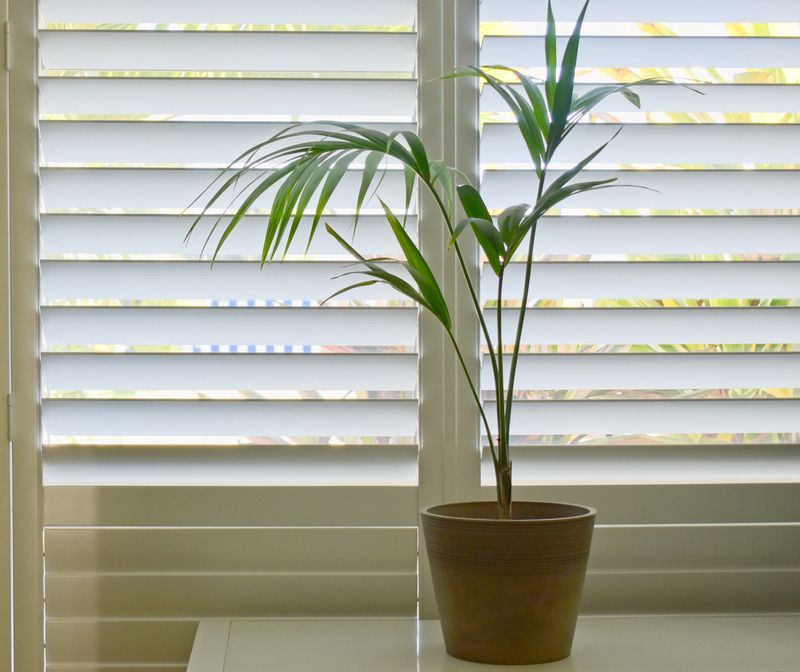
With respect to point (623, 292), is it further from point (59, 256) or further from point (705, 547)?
point (59, 256)

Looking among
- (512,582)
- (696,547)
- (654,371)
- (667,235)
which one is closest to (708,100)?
(667,235)

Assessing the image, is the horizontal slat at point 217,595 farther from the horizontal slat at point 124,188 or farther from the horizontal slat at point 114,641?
the horizontal slat at point 124,188

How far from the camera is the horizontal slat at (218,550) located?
1669mm

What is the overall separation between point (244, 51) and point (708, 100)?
810mm

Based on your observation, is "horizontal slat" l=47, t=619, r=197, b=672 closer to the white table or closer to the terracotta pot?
the white table

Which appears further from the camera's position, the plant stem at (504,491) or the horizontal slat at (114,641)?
the horizontal slat at (114,641)

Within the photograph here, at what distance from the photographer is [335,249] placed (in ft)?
5.58

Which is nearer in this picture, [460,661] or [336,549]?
[460,661]

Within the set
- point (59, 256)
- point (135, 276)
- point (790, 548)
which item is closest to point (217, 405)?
point (135, 276)

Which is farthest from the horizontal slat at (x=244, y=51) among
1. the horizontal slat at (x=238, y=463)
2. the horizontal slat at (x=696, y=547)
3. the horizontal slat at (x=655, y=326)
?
the horizontal slat at (x=696, y=547)

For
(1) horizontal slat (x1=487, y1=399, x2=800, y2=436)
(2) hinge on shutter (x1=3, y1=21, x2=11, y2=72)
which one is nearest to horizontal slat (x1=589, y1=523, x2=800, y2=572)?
(1) horizontal slat (x1=487, y1=399, x2=800, y2=436)

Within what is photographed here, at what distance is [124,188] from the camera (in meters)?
1.69

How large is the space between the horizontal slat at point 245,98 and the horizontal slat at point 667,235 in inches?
13.3

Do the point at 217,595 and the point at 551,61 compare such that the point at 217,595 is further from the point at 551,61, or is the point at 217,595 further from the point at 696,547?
the point at 551,61
